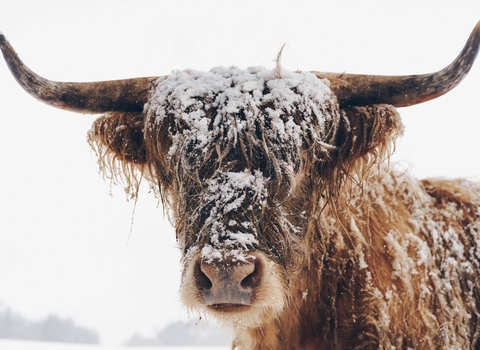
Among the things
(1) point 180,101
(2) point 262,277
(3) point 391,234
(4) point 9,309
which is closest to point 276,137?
(1) point 180,101

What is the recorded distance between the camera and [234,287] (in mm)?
2270

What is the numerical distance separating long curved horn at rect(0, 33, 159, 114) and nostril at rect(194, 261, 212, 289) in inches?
47.2

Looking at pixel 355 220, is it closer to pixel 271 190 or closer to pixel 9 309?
pixel 271 190

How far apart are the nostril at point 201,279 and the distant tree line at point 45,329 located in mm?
34483

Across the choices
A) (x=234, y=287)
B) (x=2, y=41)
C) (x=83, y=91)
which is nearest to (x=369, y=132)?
(x=234, y=287)

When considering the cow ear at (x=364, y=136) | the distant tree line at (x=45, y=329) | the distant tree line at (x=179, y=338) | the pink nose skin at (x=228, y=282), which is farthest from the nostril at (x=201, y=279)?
the distant tree line at (x=179, y=338)

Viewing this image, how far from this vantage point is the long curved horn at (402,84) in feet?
8.50

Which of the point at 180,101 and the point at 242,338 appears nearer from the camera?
the point at 180,101

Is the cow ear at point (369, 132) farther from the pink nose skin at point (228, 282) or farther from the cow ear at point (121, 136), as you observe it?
the cow ear at point (121, 136)

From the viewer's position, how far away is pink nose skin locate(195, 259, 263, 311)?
2246 mm

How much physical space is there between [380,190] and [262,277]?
1.32 m

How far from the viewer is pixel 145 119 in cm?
309

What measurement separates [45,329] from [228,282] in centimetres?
4289

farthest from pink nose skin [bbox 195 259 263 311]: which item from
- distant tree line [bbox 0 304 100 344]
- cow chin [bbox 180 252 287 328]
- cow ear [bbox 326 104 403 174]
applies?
distant tree line [bbox 0 304 100 344]
